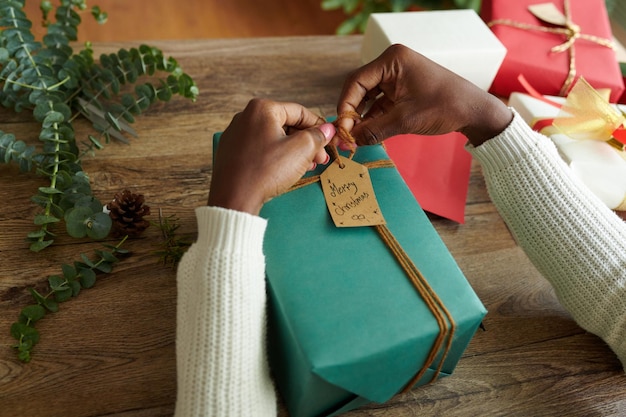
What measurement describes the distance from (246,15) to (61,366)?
6.90 feet

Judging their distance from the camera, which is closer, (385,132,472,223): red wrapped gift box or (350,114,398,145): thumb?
(350,114,398,145): thumb

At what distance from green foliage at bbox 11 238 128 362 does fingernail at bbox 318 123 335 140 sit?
33cm

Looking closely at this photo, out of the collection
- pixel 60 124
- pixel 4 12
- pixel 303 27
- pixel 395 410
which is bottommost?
pixel 303 27

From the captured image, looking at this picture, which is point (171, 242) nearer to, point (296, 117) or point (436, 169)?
point (296, 117)

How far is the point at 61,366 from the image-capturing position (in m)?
0.67

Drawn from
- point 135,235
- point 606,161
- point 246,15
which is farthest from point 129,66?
point 246,15

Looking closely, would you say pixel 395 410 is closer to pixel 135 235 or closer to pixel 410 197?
pixel 410 197

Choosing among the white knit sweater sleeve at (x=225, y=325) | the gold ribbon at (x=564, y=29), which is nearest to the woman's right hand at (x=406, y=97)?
the white knit sweater sleeve at (x=225, y=325)

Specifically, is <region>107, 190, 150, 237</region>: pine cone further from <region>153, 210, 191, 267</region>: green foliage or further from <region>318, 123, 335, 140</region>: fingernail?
<region>318, 123, 335, 140</region>: fingernail

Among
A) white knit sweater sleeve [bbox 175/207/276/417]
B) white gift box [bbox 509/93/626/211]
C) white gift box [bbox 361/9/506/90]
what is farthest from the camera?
white gift box [bbox 361/9/506/90]

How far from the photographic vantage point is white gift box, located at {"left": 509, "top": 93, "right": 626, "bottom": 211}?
89 cm

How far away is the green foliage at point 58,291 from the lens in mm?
674

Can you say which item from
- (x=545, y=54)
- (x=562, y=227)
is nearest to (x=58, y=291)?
(x=562, y=227)

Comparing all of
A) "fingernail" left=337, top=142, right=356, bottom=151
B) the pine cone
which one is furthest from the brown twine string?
the pine cone
